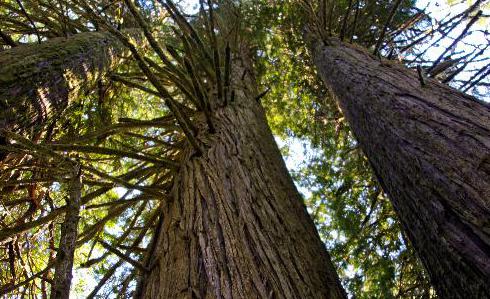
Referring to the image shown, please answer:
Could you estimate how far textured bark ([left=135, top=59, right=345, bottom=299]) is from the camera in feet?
5.39

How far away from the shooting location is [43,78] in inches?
111

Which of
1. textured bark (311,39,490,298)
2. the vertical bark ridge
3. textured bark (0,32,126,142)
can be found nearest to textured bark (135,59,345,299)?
the vertical bark ridge

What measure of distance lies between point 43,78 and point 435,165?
8.95 feet

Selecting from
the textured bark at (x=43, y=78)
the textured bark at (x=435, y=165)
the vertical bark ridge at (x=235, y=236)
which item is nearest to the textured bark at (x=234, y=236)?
the vertical bark ridge at (x=235, y=236)

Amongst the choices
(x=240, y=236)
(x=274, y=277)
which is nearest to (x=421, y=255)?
(x=274, y=277)

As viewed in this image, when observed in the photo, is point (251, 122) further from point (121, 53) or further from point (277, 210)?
point (121, 53)

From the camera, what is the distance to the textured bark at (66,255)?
1064mm

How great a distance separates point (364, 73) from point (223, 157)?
143 cm

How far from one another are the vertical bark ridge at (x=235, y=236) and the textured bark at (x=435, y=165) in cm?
56

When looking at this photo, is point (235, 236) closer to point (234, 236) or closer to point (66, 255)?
point (234, 236)

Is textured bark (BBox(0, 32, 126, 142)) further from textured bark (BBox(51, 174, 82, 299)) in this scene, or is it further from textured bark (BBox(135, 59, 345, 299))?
textured bark (BBox(51, 174, 82, 299))

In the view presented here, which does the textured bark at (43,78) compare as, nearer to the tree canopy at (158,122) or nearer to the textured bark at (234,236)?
the tree canopy at (158,122)

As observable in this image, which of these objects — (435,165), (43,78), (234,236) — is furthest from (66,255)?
(43,78)

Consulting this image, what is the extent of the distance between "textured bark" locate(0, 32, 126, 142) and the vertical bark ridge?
1.15m
